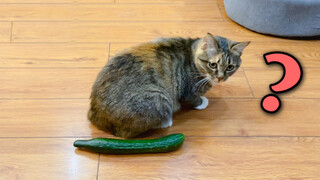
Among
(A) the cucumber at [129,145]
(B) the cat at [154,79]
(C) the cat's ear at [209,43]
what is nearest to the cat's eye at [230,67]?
(B) the cat at [154,79]

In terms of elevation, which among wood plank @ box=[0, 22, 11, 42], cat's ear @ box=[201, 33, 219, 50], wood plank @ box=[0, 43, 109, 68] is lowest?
wood plank @ box=[0, 43, 109, 68]

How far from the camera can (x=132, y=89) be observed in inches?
50.9

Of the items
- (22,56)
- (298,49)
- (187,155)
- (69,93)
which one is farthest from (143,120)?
(298,49)

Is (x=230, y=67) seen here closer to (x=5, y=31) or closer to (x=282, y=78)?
(x=282, y=78)

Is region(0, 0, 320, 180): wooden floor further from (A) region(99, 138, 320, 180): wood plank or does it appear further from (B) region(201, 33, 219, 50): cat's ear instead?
(B) region(201, 33, 219, 50): cat's ear

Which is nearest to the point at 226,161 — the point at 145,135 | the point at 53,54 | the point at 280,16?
the point at 145,135

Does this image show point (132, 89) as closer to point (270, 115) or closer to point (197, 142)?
point (197, 142)

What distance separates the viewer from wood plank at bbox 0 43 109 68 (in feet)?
5.92

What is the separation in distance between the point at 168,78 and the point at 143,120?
23cm

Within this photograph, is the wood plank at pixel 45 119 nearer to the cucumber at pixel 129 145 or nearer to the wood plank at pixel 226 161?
the cucumber at pixel 129 145

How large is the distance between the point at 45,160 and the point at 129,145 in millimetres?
377

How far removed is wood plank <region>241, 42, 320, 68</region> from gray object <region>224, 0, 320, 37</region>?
0.26ft

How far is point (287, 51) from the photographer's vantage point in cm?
196

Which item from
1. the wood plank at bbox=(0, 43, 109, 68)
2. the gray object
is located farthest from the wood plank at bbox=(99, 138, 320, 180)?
the gray object
